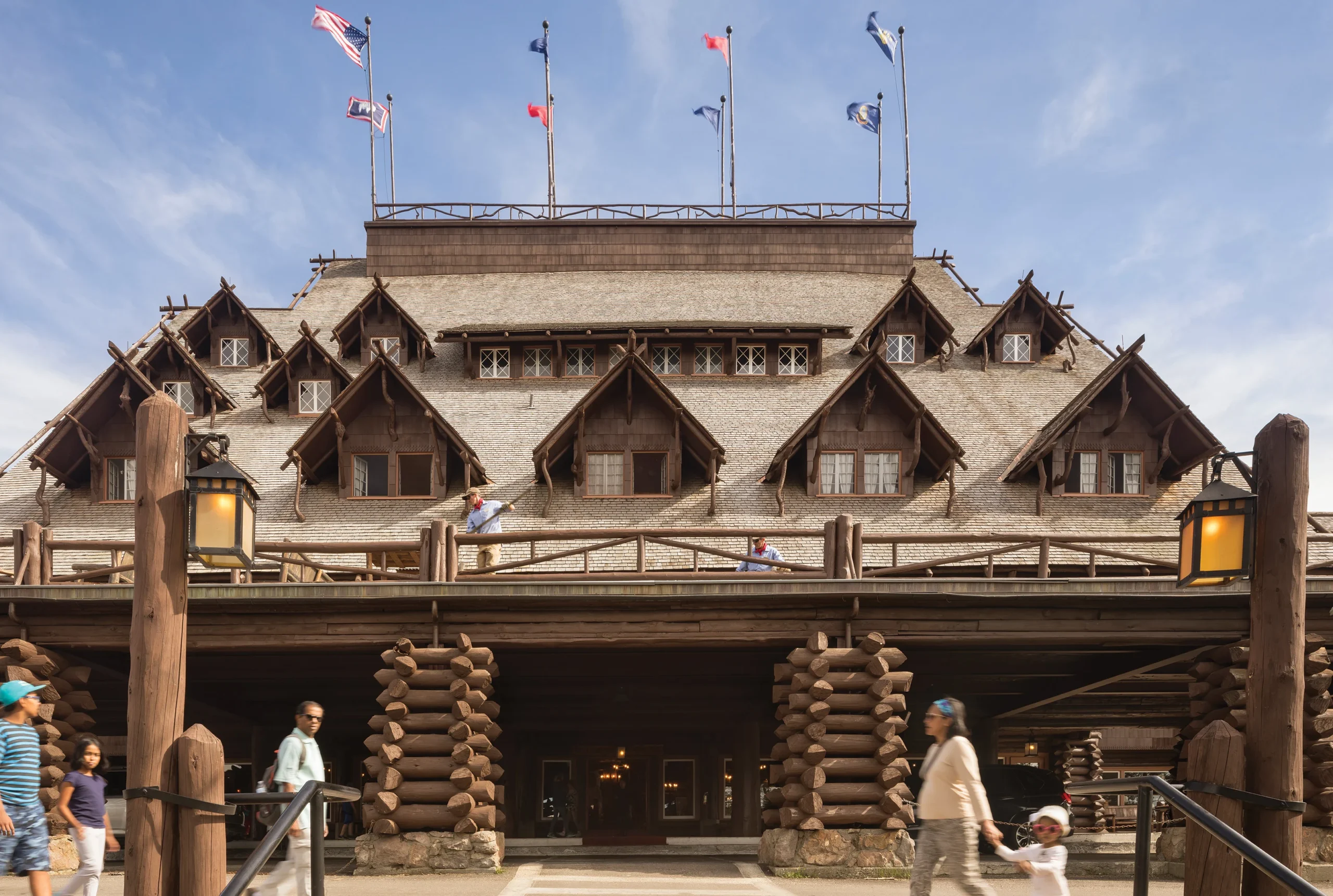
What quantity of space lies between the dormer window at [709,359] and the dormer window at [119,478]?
1201 centimetres

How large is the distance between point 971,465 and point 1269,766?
1320 cm

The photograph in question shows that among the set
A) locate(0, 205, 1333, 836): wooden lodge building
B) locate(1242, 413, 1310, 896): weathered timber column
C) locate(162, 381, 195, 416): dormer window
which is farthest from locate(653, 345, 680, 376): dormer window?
locate(1242, 413, 1310, 896): weathered timber column

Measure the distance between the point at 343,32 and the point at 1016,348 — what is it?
2309 centimetres

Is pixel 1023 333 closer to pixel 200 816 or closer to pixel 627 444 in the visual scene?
pixel 627 444

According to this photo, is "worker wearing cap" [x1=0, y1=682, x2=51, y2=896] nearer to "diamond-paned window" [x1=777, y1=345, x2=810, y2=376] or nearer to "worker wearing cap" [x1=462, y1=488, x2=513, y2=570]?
"worker wearing cap" [x1=462, y1=488, x2=513, y2=570]

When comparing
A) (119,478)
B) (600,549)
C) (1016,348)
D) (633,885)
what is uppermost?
(1016,348)

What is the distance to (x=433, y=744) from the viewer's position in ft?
46.2

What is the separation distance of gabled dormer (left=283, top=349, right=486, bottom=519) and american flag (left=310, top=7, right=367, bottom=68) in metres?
17.5

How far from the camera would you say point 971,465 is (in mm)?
20453

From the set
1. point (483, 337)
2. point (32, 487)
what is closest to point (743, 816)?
point (483, 337)

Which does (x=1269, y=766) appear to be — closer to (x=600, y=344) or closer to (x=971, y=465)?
(x=971, y=465)

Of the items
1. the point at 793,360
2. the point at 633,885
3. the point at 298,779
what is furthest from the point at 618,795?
the point at 298,779

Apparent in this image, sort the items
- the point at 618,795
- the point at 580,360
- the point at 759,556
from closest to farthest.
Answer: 1. the point at 759,556
2. the point at 618,795
3. the point at 580,360

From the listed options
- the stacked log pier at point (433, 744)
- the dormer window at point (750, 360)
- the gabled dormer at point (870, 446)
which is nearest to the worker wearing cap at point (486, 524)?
the stacked log pier at point (433, 744)
